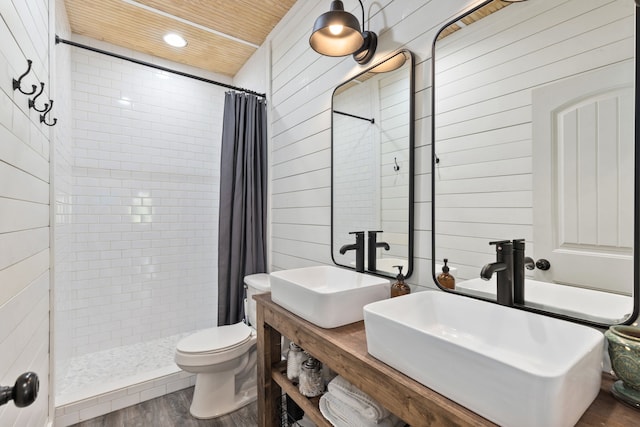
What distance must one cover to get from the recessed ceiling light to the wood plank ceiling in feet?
Answer: 0.14

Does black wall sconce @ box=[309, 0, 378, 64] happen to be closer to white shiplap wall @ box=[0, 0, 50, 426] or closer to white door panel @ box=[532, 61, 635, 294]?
white door panel @ box=[532, 61, 635, 294]

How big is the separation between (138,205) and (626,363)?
3256 mm

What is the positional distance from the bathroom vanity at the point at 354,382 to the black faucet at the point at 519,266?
0.28 metres

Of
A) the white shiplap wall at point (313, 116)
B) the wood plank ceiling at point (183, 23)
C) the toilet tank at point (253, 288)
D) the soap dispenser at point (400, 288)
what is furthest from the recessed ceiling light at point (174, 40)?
the soap dispenser at point (400, 288)

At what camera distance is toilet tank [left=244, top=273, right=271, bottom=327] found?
2258mm

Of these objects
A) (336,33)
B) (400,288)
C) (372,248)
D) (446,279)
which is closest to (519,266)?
(446,279)

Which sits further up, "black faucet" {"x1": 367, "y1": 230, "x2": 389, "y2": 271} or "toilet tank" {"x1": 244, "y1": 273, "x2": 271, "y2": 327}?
"black faucet" {"x1": 367, "y1": 230, "x2": 389, "y2": 271}

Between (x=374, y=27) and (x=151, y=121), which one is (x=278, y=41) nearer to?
(x=374, y=27)

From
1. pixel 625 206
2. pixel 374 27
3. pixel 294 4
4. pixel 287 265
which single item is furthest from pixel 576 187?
pixel 294 4

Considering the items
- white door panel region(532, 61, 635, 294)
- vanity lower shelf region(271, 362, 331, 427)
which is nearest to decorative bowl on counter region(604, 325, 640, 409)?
white door panel region(532, 61, 635, 294)

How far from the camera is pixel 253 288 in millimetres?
2338

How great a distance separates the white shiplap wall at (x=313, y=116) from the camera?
4.35ft

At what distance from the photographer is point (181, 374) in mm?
2260

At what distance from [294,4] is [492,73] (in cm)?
164
